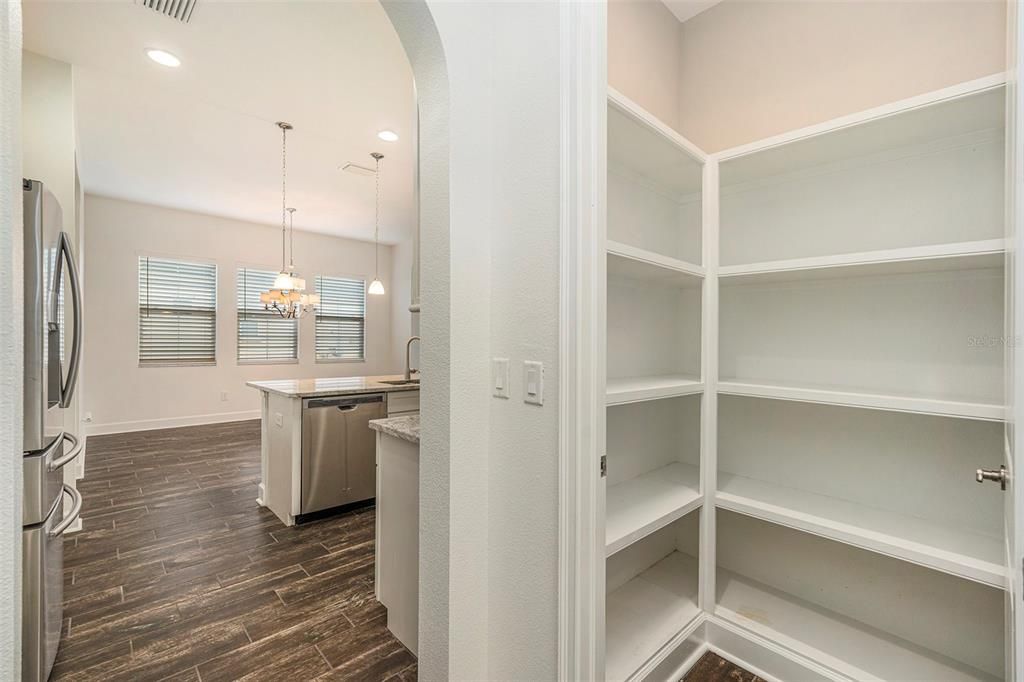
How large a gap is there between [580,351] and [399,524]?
4.04 feet

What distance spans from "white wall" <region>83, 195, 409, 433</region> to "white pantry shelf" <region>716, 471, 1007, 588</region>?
23.0 feet

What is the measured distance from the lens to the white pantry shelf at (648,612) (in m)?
1.59

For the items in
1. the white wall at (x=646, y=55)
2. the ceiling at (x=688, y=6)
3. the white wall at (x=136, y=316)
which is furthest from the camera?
the white wall at (x=136, y=316)

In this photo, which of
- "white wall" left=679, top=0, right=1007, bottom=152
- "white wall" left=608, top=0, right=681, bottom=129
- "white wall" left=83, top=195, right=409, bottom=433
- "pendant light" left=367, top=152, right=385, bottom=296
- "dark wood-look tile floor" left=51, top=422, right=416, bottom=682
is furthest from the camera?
"white wall" left=83, top=195, right=409, bottom=433

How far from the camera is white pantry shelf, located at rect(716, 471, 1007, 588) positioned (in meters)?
1.34

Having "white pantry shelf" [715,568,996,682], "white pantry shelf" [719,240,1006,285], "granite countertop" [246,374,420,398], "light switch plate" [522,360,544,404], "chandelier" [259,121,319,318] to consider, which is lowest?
"white pantry shelf" [715,568,996,682]

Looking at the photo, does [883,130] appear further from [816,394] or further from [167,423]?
[167,423]

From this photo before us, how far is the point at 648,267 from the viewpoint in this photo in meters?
1.65

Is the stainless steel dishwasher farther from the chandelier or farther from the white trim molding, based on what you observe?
the white trim molding

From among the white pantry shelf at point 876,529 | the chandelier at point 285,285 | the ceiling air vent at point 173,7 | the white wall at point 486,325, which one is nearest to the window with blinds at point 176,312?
the chandelier at point 285,285

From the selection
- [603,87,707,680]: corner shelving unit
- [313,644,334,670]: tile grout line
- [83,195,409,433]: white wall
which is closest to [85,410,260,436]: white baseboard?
[83,195,409,433]: white wall

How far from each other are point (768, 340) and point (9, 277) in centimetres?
233

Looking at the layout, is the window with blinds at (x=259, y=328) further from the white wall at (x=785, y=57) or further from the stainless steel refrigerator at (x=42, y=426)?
the white wall at (x=785, y=57)

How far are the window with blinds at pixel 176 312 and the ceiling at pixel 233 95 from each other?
3.77ft
